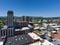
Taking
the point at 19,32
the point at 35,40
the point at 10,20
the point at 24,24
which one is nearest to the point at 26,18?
the point at 24,24

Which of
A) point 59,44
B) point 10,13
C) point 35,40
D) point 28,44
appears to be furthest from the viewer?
point 10,13

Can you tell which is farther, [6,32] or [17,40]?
[6,32]

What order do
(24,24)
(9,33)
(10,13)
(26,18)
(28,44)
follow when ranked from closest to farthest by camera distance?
(28,44) < (9,33) < (10,13) < (24,24) < (26,18)

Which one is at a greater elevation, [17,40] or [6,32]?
[6,32]

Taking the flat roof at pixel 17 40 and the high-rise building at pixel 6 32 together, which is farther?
the high-rise building at pixel 6 32

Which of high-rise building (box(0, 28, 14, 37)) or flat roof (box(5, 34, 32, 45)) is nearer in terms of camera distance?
flat roof (box(5, 34, 32, 45))

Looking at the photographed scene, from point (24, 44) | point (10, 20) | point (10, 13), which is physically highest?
point (10, 13)

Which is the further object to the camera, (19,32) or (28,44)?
(19,32)

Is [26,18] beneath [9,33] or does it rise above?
above

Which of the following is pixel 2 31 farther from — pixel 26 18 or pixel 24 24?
pixel 26 18

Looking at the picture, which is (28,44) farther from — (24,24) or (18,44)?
(24,24)
